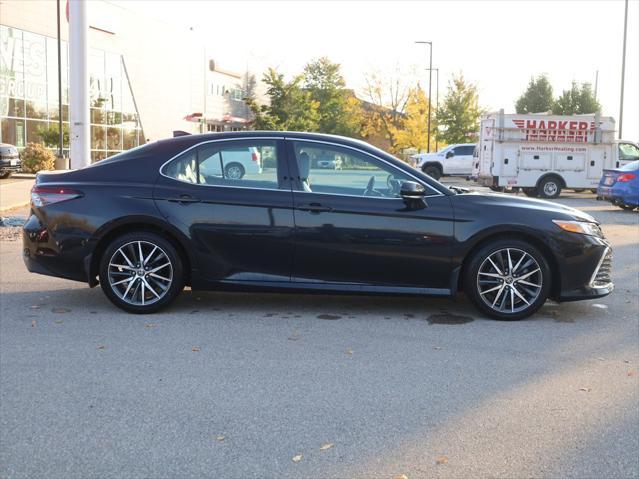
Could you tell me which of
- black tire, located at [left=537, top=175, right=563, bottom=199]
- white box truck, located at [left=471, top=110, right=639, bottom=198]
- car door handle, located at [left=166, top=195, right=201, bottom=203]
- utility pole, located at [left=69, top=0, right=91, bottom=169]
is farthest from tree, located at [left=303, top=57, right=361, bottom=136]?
car door handle, located at [left=166, top=195, right=201, bottom=203]

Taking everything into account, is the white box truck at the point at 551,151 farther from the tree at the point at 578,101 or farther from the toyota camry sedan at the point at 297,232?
the tree at the point at 578,101

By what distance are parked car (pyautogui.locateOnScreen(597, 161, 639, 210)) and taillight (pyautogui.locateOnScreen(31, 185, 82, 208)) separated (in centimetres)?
1630

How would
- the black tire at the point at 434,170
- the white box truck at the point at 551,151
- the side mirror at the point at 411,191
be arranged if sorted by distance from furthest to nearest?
1. the black tire at the point at 434,170
2. the white box truck at the point at 551,151
3. the side mirror at the point at 411,191

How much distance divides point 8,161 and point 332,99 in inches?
2045

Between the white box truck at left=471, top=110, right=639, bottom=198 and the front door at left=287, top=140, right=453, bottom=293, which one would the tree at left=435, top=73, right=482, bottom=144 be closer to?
the white box truck at left=471, top=110, right=639, bottom=198

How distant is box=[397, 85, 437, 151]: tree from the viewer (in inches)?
2370

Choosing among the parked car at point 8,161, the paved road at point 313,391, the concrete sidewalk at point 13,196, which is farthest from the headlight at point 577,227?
the parked car at point 8,161

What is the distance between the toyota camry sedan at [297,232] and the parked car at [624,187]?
13.8m

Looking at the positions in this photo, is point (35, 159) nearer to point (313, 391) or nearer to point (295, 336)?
point (295, 336)

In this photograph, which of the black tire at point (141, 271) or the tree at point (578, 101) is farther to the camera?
the tree at point (578, 101)

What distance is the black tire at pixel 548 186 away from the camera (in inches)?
965

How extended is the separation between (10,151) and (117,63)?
1997 cm

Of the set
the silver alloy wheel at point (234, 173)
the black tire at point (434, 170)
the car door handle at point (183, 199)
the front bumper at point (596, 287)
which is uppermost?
the black tire at point (434, 170)

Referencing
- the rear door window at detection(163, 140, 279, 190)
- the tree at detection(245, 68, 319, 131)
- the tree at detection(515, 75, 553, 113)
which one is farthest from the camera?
the tree at detection(515, 75, 553, 113)
